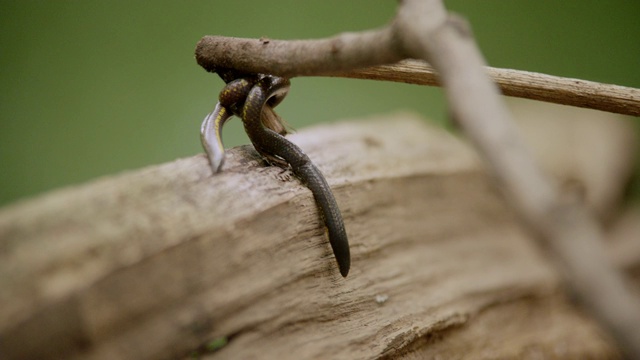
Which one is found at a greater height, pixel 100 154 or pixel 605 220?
pixel 100 154

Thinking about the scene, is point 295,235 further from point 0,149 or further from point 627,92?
point 0,149

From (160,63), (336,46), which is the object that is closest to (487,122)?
(336,46)

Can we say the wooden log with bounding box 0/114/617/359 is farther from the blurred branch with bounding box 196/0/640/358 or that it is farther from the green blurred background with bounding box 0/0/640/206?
the green blurred background with bounding box 0/0/640/206

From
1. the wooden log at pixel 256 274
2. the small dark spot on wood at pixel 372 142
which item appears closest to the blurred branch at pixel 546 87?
the wooden log at pixel 256 274

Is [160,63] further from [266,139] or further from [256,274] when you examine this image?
[256,274]

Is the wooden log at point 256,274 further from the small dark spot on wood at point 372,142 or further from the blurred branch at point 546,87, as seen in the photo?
the blurred branch at point 546,87

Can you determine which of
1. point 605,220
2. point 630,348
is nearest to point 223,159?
point 630,348
